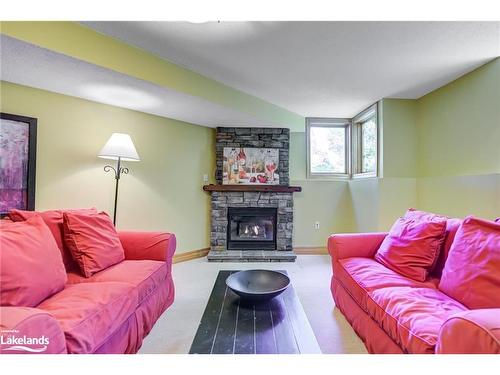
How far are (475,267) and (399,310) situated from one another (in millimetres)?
453

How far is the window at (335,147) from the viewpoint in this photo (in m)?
4.08

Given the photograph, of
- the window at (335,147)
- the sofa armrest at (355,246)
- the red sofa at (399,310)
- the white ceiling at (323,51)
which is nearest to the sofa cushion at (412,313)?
the red sofa at (399,310)

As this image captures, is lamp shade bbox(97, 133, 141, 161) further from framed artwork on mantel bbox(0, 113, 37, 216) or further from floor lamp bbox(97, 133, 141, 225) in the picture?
framed artwork on mantel bbox(0, 113, 37, 216)

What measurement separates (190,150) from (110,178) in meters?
1.16

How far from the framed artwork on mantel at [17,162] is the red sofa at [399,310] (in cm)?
280

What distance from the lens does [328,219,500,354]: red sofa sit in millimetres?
829

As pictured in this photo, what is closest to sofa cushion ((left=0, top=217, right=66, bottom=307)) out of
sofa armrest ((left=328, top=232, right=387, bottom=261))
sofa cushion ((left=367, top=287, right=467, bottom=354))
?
sofa cushion ((left=367, top=287, right=467, bottom=354))

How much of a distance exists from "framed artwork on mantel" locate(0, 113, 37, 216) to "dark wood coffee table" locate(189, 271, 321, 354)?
2046 millimetres

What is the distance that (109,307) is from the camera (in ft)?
4.11

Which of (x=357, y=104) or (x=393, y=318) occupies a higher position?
(x=357, y=104)
